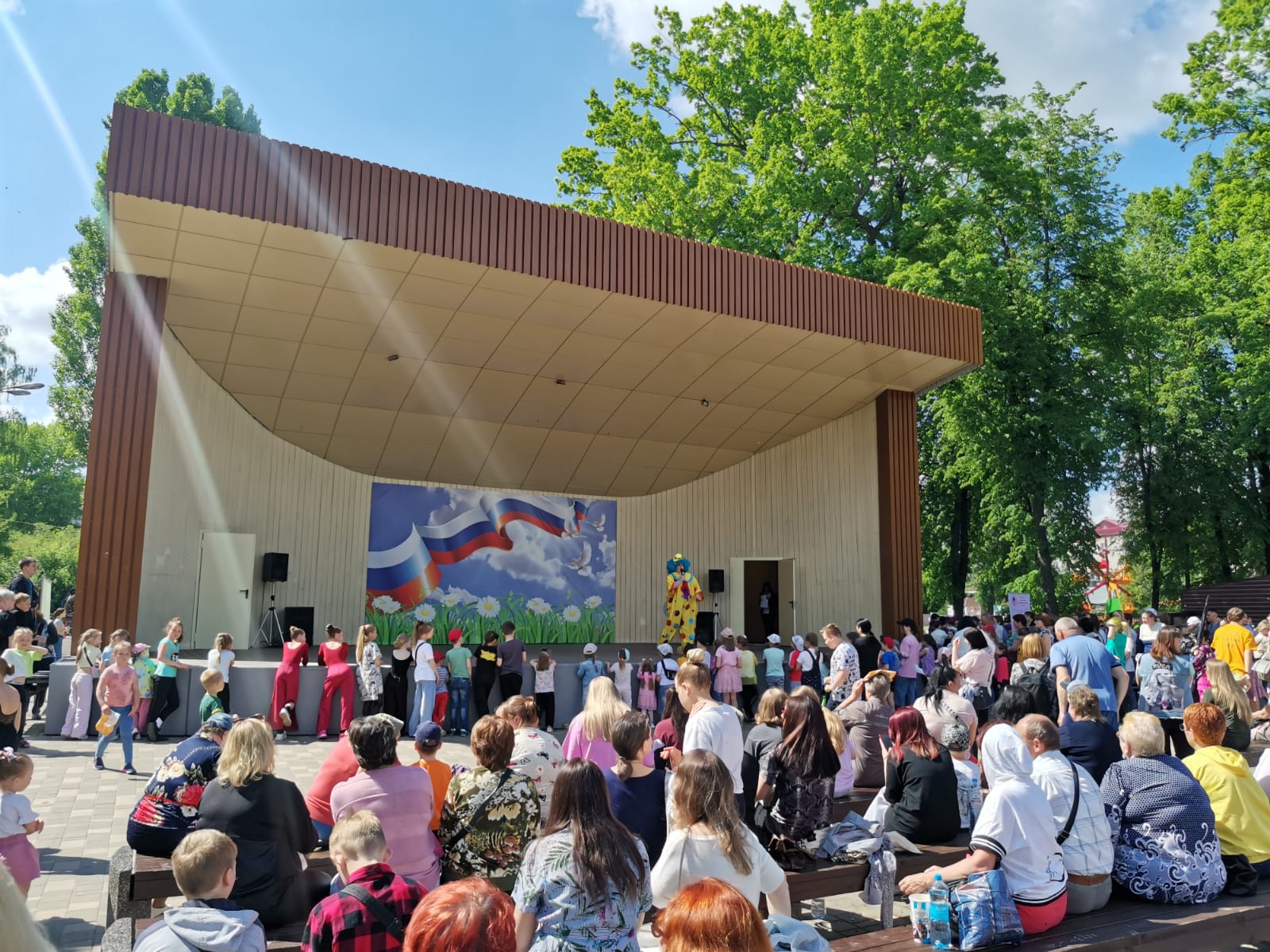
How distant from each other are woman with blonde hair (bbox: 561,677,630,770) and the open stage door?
35.6 feet

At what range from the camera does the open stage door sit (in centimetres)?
1364

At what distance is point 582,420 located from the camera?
16859 millimetres

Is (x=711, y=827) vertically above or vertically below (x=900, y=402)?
below

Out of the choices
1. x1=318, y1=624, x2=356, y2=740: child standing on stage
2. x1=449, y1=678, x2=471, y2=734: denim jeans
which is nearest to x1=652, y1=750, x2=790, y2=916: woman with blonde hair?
x1=318, y1=624, x2=356, y2=740: child standing on stage

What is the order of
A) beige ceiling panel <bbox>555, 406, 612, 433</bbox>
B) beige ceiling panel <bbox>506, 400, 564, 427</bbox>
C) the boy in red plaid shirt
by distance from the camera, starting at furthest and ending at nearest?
beige ceiling panel <bbox>555, 406, 612, 433</bbox>, beige ceiling panel <bbox>506, 400, 564, 427</bbox>, the boy in red plaid shirt

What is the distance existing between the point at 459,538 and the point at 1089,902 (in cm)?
1403

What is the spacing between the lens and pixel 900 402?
17.2 m

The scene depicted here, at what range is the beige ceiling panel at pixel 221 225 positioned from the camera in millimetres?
10000

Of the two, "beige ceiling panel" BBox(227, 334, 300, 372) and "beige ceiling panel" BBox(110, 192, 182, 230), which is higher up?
"beige ceiling panel" BBox(110, 192, 182, 230)

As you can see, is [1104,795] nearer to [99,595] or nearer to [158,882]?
[158,882]

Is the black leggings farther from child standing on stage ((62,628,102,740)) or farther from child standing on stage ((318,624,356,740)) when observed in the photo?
child standing on stage ((318,624,356,740))

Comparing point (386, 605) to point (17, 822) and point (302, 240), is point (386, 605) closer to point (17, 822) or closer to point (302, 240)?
point (302, 240)

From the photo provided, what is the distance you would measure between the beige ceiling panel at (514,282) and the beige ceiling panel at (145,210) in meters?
3.59

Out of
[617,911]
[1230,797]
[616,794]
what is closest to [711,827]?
[617,911]
